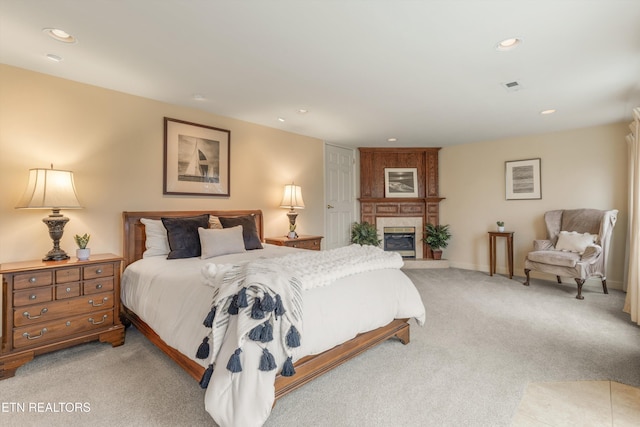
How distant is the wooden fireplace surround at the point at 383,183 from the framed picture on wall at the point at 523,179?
1301mm

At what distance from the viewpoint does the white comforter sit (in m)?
1.41

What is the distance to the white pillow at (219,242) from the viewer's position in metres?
2.90

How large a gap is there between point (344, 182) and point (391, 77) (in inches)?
127

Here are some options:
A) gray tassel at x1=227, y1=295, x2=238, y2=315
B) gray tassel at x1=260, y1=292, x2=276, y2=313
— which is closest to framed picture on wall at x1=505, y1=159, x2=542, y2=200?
gray tassel at x1=260, y1=292, x2=276, y2=313

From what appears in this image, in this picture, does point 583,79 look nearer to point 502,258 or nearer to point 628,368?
point 628,368

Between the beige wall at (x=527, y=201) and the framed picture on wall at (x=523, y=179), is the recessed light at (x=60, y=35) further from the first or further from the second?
the framed picture on wall at (x=523, y=179)

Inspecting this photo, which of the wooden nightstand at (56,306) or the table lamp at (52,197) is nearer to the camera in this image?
the wooden nightstand at (56,306)

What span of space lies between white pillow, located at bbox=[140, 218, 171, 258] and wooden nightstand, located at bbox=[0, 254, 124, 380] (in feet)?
1.25

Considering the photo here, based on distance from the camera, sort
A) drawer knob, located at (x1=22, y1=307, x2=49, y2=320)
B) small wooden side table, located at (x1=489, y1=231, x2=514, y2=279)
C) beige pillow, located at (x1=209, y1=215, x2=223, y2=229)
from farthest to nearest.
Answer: small wooden side table, located at (x1=489, y1=231, x2=514, y2=279)
beige pillow, located at (x1=209, y1=215, x2=223, y2=229)
drawer knob, located at (x1=22, y1=307, x2=49, y2=320)

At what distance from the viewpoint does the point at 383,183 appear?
6.27 metres

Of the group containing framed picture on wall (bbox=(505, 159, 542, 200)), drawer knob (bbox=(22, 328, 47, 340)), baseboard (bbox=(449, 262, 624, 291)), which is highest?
framed picture on wall (bbox=(505, 159, 542, 200))

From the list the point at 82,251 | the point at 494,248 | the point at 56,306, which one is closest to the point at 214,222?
the point at 82,251

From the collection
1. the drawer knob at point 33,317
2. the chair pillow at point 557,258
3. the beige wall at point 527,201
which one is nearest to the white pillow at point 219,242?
the drawer knob at point 33,317

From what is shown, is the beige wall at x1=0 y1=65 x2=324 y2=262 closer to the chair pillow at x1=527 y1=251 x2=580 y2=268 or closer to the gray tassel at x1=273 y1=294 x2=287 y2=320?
the gray tassel at x1=273 y1=294 x2=287 y2=320
